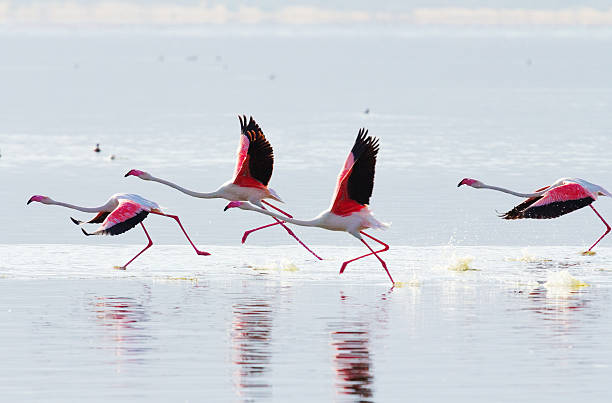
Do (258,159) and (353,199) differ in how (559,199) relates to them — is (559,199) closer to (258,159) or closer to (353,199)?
(353,199)

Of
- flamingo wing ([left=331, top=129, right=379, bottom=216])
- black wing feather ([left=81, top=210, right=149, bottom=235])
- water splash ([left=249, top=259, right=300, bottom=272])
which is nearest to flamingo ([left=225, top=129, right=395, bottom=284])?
flamingo wing ([left=331, top=129, right=379, bottom=216])

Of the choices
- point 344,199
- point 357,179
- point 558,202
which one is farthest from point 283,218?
point 558,202

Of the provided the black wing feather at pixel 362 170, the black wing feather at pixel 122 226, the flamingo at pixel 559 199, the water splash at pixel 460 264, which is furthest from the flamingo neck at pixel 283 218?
the flamingo at pixel 559 199

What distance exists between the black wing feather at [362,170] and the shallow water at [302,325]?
1.23 metres

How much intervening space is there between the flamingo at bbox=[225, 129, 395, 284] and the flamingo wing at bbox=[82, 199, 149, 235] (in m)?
1.67

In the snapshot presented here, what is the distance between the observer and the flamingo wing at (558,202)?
23.5 metres

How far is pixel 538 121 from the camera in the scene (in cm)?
6316

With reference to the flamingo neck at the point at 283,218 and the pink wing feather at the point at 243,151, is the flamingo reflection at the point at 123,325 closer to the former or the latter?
the flamingo neck at the point at 283,218

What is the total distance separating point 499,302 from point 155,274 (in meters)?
5.21

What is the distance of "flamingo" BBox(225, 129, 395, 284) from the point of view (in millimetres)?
20281

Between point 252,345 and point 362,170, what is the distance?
15.7ft

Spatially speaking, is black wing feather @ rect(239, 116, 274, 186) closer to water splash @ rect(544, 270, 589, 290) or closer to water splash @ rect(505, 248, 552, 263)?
water splash @ rect(505, 248, 552, 263)

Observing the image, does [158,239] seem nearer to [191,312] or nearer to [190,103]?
[191,312]

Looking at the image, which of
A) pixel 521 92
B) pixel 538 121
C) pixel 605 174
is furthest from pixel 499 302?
pixel 521 92
